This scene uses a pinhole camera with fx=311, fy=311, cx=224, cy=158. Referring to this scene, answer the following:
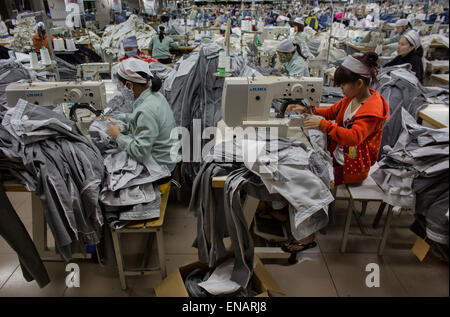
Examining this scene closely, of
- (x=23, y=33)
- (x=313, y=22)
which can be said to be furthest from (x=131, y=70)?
(x=313, y=22)

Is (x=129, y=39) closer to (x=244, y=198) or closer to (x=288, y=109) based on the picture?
(x=288, y=109)

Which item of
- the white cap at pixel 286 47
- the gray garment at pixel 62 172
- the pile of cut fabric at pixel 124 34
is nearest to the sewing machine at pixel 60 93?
the gray garment at pixel 62 172

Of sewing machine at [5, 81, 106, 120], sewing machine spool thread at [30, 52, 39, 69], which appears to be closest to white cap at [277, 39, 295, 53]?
sewing machine at [5, 81, 106, 120]

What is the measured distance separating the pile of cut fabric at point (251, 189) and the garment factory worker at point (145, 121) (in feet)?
1.37

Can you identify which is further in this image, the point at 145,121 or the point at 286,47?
the point at 286,47

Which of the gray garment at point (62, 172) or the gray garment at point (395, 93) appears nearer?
the gray garment at point (62, 172)

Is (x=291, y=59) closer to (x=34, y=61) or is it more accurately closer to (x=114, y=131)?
(x=114, y=131)

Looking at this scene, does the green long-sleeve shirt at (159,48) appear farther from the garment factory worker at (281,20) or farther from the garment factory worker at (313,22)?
the garment factory worker at (313,22)

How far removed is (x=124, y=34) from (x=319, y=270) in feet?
14.5

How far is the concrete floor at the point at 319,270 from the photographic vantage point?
0.89m

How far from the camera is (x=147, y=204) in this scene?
5.24 feet

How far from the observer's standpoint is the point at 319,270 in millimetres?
1717

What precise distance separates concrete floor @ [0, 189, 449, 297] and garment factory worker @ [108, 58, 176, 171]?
23.3 inches

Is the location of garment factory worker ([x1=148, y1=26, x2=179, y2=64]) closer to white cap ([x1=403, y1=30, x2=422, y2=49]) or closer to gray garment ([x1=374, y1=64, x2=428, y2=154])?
gray garment ([x1=374, y1=64, x2=428, y2=154])
